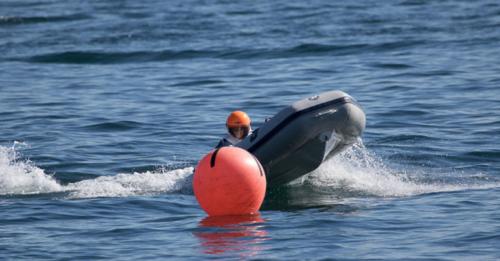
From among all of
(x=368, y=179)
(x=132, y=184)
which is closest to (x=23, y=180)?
(x=132, y=184)

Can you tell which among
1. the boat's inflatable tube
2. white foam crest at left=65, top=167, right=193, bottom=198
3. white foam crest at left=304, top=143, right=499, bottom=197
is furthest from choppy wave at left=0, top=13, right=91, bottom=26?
the boat's inflatable tube

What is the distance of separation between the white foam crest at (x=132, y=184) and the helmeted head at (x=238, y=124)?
1107 mm

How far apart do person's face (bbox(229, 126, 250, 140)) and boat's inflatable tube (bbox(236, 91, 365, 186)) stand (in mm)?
271

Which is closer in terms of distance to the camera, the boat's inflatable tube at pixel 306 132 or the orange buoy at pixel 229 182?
the orange buoy at pixel 229 182

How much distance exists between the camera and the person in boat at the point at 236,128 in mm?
14422

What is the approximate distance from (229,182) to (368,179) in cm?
355

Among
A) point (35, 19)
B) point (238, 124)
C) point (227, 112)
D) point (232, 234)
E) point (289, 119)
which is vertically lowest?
point (227, 112)

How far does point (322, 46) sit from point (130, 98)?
21.5ft

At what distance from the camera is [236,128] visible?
14.5 metres

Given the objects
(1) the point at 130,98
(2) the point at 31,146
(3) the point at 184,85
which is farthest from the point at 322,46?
(2) the point at 31,146

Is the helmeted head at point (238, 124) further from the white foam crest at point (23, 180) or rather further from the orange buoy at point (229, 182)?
the white foam crest at point (23, 180)

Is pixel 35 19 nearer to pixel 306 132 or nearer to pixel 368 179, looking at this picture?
pixel 368 179

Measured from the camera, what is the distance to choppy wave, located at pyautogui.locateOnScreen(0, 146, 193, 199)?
15.0 metres

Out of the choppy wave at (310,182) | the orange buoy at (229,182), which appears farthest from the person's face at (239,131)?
the orange buoy at (229,182)
